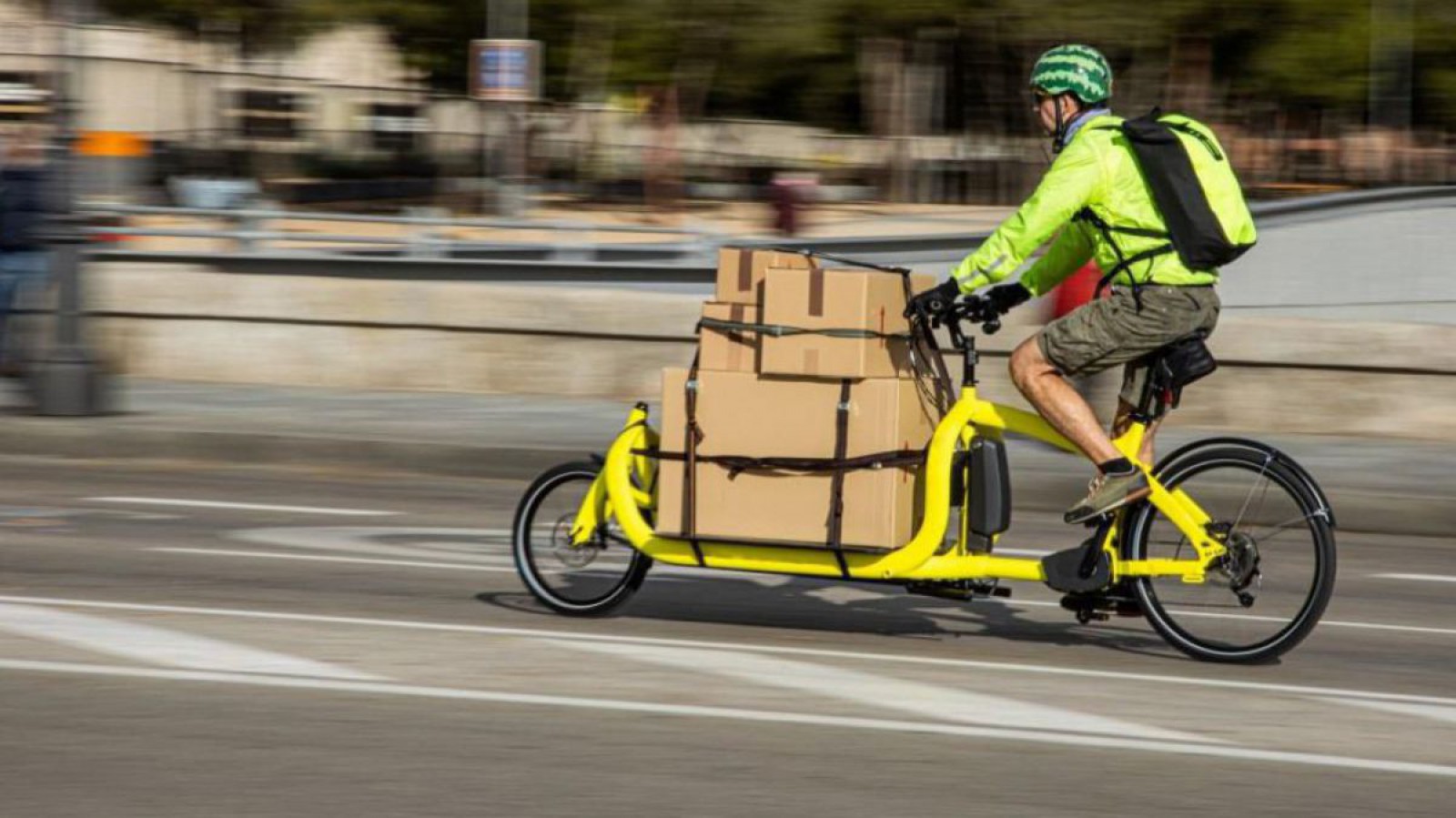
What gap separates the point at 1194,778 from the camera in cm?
549

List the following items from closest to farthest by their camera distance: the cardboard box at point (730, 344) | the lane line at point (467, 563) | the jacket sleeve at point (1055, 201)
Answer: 1. the jacket sleeve at point (1055, 201)
2. the cardboard box at point (730, 344)
3. the lane line at point (467, 563)

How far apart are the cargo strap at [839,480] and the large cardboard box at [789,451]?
0.5 inches

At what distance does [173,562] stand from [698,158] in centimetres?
3280

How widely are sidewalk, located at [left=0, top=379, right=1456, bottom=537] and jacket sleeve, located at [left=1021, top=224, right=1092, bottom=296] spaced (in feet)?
15.0

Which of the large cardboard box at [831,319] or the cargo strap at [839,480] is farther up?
the large cardboard box at [831,319]

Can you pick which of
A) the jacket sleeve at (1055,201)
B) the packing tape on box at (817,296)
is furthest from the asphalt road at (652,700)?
the jacket sleeve at (1055,201)

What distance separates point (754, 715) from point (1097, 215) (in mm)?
2000

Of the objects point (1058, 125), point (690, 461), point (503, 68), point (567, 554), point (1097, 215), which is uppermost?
point (503, 68)

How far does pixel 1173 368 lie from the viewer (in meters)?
7.03

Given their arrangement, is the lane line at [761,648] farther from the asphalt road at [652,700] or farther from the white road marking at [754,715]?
the white road marking at [754,715]

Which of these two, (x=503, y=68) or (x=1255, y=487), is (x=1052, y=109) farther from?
(x=503, y=68)

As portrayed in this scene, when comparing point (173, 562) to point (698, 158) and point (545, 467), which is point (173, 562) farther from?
Answer: point (698, 158)

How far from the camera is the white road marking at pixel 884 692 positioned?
239 inches

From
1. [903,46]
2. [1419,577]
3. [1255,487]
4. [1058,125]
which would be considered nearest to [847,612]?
[1255,487]
